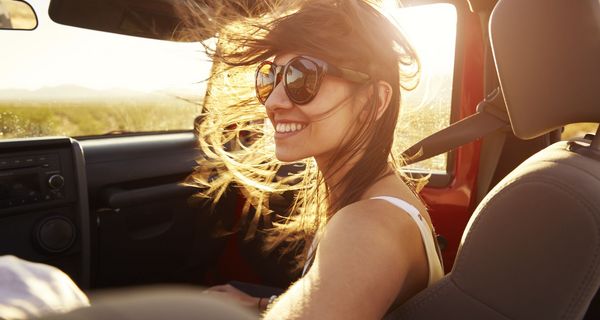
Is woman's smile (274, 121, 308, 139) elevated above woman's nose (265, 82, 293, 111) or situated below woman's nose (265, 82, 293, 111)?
below

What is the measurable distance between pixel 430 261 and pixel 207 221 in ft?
7.51

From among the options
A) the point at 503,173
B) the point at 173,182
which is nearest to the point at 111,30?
the point at 173,182

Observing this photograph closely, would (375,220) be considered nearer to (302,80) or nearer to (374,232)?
(374,232)

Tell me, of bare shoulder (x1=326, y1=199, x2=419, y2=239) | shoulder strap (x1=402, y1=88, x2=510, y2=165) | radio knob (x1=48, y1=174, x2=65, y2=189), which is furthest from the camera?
radio knob (x1=48, y1=174, x2=65, y2=189)

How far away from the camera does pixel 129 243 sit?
10.1ft

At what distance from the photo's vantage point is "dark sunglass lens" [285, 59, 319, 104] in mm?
1498

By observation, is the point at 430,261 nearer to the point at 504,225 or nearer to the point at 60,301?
the point at 504,225

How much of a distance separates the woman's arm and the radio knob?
1742 millimetres

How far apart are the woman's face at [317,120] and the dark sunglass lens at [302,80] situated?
20 millimetres

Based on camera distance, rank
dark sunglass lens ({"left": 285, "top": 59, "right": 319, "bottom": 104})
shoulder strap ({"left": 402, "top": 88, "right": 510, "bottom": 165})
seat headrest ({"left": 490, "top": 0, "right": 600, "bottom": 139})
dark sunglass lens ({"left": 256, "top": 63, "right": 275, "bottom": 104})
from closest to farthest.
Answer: seat headrest ({"left": 490, "top": 0, "right": 600, "bottom": 139})
dark sunglass lens ({"left": 285, "top": 59, "right": 319, "bottom": 104})
dark sunglass lens ({"left": 256, "top": 63, "right": 275, "bottom": 104})
shoulder strap ({"left": 402, "top": 88, "right": 510, "bottom": 165})

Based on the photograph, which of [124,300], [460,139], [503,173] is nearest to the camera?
[124,300]

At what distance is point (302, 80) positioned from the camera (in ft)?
4.93

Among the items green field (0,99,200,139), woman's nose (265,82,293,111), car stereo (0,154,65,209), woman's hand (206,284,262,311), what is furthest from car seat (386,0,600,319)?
green field (0,99,200,139)

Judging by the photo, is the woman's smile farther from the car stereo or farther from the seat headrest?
the car stereo
